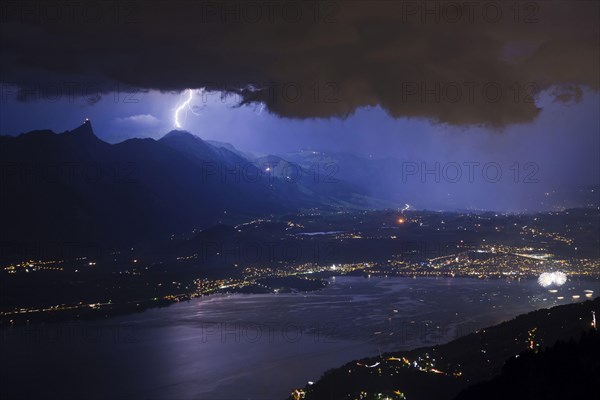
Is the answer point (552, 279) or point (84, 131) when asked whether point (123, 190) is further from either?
point (552, 279)

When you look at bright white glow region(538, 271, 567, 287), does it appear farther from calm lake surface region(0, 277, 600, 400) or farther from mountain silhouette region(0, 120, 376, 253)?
mountain silhouette region(0, 120, 376, 253)

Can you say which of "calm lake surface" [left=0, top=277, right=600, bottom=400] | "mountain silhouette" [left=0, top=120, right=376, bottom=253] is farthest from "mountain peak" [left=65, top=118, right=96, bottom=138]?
"calm lake surface" [left=0, top=277, right=600, bottom=400]

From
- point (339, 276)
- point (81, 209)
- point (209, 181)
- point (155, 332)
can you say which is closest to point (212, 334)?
point (155, 332)

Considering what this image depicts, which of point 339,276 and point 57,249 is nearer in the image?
point 339,276

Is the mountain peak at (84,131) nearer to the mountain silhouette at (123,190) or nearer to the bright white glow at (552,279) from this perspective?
the mountain silhouette at (123,190)

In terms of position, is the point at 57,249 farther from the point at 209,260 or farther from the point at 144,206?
the point at 144,206
